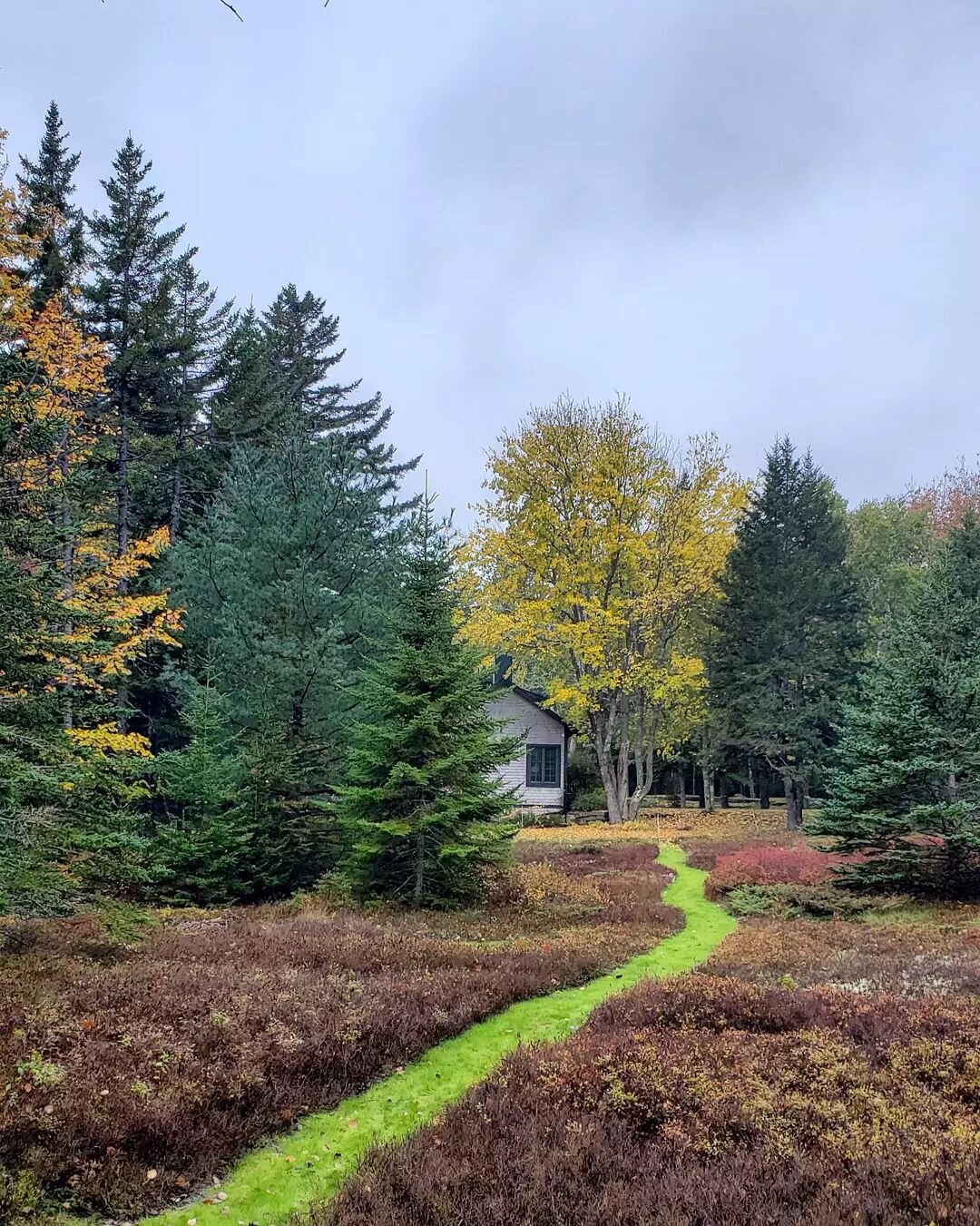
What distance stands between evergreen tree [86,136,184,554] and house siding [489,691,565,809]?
22050 mm

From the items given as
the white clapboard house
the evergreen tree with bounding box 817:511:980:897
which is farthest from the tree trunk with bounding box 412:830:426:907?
the white clapboard house

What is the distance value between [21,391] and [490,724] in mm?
10449

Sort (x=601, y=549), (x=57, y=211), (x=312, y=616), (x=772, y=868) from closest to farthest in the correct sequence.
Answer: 1. (x=312, y=616)
2. (x=772, y=868)
3. (x=57, y=211)
4. (x=601, y=549)

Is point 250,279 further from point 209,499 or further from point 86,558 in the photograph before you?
point 86,558

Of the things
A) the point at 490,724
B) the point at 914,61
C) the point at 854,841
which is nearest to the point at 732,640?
the point at 854,841

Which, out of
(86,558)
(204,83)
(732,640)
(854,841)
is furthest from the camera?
(732,640)

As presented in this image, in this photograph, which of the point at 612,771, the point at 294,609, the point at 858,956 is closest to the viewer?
the point at 858,956

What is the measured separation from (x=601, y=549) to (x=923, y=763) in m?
20.7

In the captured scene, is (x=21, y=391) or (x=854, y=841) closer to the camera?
(x=21, y=391)

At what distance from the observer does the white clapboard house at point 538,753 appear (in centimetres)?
4316

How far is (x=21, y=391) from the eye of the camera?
1001 centimetres

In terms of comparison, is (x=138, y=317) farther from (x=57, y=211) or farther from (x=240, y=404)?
(x=240, y=404)

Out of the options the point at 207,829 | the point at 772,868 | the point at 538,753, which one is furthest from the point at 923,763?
the point at 538,753

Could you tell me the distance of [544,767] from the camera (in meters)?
44.1
